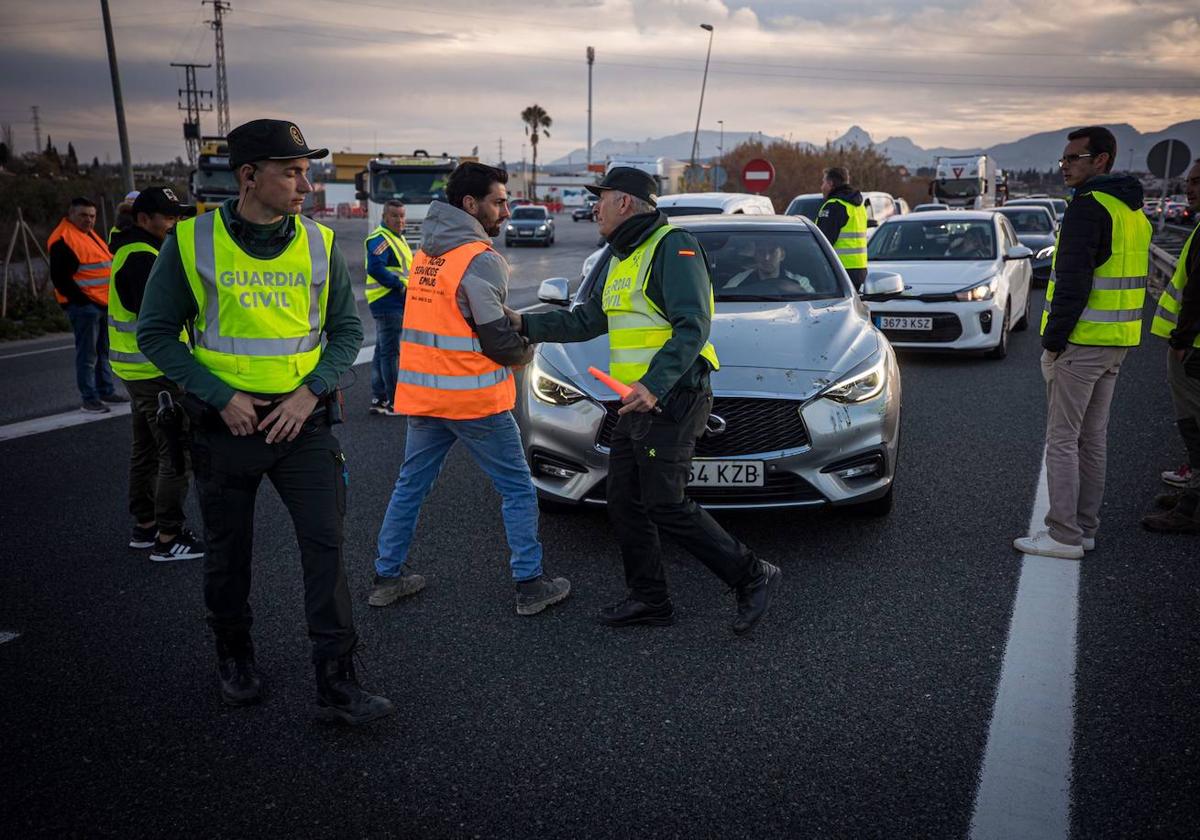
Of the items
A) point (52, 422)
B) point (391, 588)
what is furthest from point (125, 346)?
point (52, 422)

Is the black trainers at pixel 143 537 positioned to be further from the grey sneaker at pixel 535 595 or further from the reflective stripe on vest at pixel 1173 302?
the reflective stripe on vest at pixel 1173 302

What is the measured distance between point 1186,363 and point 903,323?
530cm

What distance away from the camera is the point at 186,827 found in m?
2.60

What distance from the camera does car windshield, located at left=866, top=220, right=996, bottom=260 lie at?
1114 cm

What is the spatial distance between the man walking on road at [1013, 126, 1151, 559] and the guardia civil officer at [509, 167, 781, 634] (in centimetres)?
174

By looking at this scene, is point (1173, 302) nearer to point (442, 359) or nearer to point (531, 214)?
point (442, 359)

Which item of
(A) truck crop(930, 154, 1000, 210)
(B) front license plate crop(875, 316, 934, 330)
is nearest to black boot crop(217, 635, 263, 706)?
(B) front license plate crop(875, 316, 934, 330)

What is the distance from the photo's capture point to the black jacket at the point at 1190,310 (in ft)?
15.6

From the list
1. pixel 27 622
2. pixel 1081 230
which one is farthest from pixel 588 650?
pixel 1081 230

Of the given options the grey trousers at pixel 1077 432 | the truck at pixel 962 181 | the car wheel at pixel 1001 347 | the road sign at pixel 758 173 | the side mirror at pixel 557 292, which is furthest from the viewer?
the truck at pixel 962 181

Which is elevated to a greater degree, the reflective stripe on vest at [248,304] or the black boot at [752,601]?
the reflective stripe on vest at [248,304]

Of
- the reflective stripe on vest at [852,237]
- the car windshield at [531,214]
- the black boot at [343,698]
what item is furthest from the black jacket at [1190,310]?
the car windshield at [531,214]

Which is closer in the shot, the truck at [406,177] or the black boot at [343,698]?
the black boot at [343,698]

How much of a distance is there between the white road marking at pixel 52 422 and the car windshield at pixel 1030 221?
16.1 m
